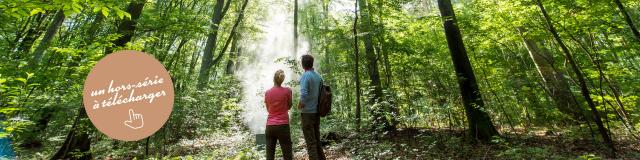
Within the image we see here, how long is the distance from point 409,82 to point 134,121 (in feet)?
21.5

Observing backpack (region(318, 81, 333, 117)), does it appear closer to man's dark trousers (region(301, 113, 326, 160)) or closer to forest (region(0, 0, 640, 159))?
man's dark trousers (region(301, 113, 326, 160))

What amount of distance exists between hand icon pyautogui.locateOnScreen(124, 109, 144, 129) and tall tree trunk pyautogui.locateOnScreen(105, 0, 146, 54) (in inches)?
138

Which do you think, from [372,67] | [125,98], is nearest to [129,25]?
[125,98]

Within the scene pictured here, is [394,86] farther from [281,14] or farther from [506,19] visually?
[281,14]

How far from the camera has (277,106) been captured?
17.5 ft

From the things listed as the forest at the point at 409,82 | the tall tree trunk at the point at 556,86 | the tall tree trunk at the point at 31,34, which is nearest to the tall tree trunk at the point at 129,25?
the forest at the point at 409,82

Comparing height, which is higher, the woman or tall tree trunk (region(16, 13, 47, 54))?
tall tree trunk (region(16, 13, 47, 54))

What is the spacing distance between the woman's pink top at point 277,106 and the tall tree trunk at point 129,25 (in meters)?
4.82

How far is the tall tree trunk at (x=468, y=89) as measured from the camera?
316 inches

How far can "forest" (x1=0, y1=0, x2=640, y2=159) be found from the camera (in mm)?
7137

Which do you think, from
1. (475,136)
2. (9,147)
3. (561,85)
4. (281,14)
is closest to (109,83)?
(9,147)

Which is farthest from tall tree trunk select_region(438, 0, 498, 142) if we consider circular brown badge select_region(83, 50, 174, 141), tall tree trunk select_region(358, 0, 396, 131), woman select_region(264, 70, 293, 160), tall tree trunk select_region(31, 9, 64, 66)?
tall tree trunk select_region(31, 9, 64, 66)

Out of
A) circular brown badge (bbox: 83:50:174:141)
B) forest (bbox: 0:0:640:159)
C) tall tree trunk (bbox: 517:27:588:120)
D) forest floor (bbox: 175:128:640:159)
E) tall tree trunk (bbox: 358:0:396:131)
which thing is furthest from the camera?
tall tree trunk (bbox: 517:27:588:120)

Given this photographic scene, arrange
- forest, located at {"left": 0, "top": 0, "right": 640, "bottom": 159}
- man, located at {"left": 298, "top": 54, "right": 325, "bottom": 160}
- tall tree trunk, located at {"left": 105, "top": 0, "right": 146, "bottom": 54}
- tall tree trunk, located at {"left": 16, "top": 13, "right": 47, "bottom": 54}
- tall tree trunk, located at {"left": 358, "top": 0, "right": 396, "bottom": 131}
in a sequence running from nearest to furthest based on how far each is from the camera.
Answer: man, located at {"left": 298, "top": 54, "right": 325, "bottom": 160}, forest, located at {"left": 0, "top": 0, "right": 640, "bottom": 159}, tall tree trunk, located at {"left": 16, "top": 13, "right": 47, "bottom": 54}, tall tree trunk, located at {"left": 105, "top": 0, "right": 146, "bottom": 54}, tall tree trunk, located at {"left": 358, "top": 0, "right": 396, "bottom": 131}
